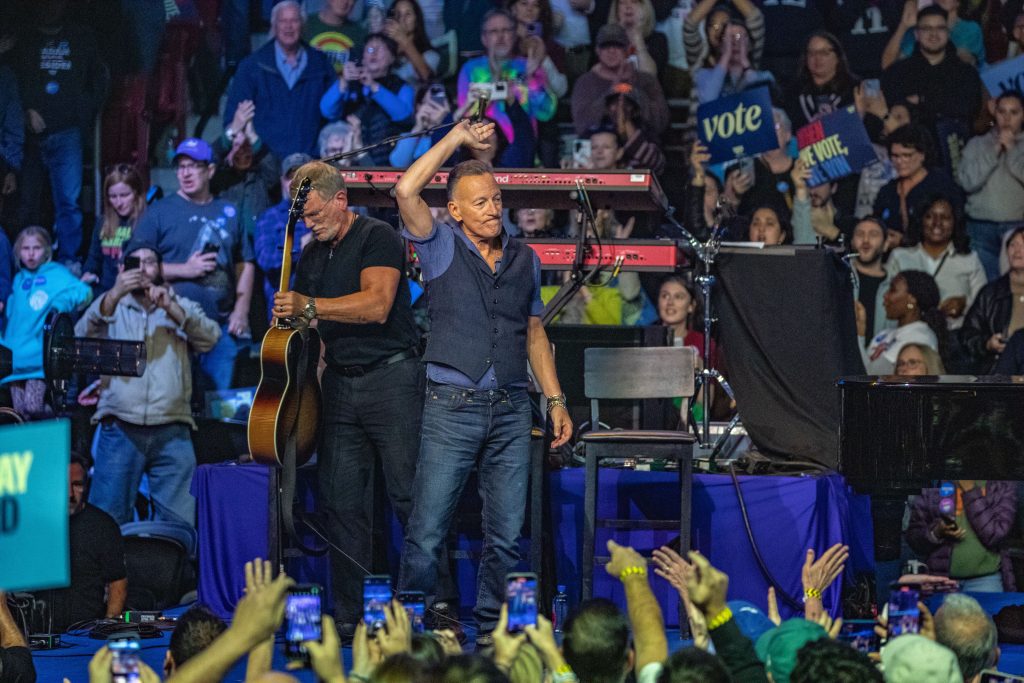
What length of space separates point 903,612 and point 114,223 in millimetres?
7953

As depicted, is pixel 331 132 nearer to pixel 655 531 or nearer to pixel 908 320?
pixel 908 320

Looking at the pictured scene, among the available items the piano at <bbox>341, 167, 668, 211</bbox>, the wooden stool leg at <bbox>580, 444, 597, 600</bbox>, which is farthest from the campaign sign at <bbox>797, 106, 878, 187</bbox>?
the wooden stool leg at <bbox>580, 444, 597, 600</bbox>

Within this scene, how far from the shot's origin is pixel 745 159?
35.2 ft

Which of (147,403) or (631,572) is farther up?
(147,403)

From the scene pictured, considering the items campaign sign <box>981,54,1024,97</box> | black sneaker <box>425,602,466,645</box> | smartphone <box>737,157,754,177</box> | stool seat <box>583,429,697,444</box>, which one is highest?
campaign sign <box>981,54,1024,97</box>

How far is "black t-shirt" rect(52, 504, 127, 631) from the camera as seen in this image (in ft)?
25.2

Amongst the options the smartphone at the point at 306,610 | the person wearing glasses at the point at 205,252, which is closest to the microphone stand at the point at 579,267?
the smartphone at the point at 306,610

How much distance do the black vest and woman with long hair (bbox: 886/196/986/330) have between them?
4795 millimetres

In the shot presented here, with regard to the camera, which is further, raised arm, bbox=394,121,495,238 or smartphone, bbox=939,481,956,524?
smartphone, bbox=939,481,956,524

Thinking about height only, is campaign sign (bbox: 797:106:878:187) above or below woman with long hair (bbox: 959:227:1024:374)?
above

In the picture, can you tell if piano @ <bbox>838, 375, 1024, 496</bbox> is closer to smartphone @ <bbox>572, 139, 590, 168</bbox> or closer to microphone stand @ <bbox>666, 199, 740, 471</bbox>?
microphone stand @ <bbox>666, 199, 740, 471</bbox>

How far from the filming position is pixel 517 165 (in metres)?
10.6

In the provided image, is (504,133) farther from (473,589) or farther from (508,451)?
(508,451)

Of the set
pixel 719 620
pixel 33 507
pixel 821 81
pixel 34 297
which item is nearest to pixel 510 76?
pixel 821 81
